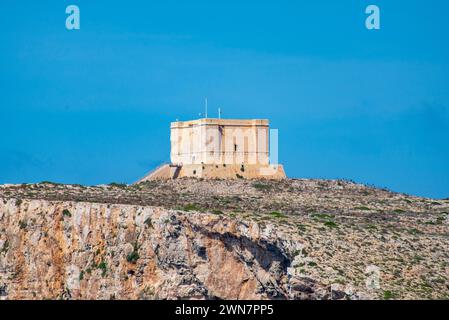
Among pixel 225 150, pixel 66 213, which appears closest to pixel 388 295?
pixel 66 213

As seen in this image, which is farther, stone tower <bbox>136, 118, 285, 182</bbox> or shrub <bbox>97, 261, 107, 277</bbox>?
stone tower <bbox>136, 118, 285, 182</bbox>

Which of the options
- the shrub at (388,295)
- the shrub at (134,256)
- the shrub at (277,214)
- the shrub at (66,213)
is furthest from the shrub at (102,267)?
the shrub at (388,295)

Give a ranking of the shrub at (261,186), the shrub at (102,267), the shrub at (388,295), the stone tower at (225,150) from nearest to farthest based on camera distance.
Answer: the shrub at (388,295) → the shrub at (102,267) → the shrub at (261,186) → the stone tower at (225,150)

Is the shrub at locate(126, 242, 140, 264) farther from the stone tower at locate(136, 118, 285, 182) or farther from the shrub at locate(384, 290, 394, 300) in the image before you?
the stone tower at locate(136, 118, 285, 182)

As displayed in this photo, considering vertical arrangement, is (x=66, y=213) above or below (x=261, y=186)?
below

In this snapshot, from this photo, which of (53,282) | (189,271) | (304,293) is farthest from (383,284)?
(53,282)

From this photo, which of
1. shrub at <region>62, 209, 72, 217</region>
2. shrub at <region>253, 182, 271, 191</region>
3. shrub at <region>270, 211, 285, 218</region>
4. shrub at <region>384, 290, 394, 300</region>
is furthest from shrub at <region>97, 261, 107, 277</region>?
shrub at <region>384, 290, 394, 300</region>

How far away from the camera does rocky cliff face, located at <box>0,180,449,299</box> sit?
10744cm

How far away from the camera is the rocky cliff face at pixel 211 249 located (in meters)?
107

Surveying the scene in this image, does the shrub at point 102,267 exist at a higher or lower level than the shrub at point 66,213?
lower

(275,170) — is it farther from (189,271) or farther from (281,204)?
(189,271)

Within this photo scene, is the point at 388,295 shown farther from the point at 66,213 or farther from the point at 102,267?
the point at 66,213

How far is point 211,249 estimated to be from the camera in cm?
11188

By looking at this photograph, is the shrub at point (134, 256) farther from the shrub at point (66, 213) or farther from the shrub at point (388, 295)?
the shrub at point (388, 295)
